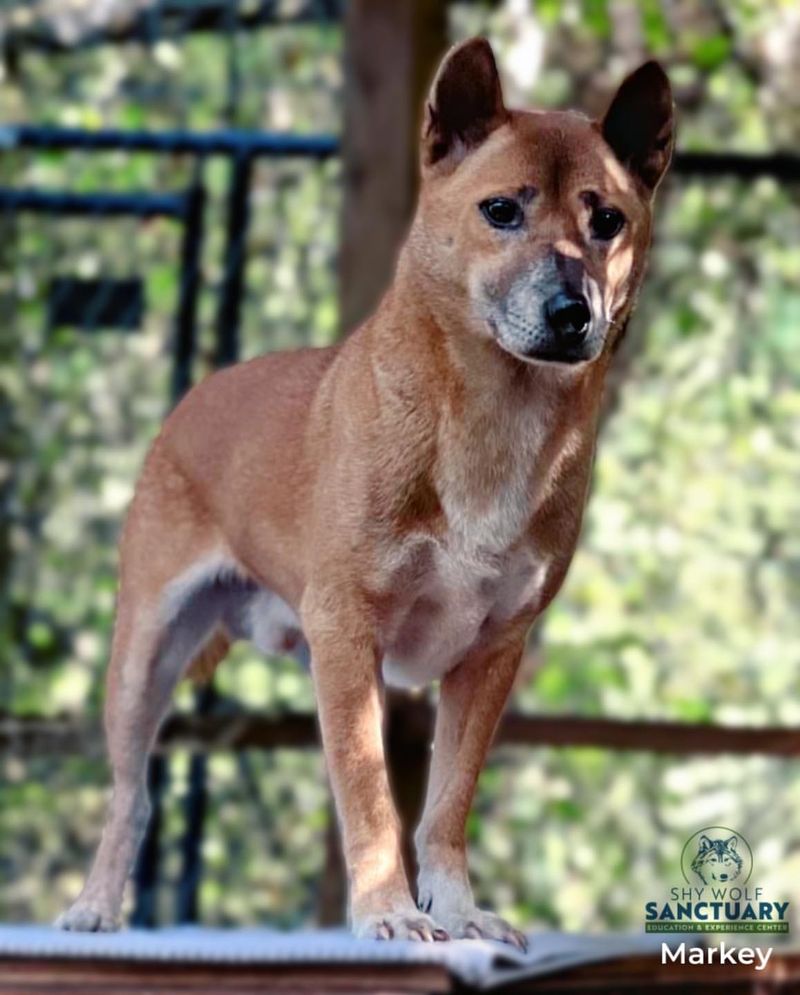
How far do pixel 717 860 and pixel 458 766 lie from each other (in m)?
1.82

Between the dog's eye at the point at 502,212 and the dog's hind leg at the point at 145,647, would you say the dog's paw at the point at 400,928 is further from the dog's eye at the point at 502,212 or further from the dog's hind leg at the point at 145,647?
the dog's eye at the point at 502,212

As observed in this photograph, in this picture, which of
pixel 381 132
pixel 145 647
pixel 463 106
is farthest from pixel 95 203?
pixel 463 106

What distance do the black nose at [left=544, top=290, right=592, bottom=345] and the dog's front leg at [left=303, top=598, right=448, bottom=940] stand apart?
49 cm

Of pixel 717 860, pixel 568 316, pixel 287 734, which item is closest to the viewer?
pixel 568 316

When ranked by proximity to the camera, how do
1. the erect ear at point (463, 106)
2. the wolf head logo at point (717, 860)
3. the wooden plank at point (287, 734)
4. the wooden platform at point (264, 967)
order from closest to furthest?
the wooden platform at point (264, 967) < the erect ear at point (463, 106) < the wolf head logo at point (717, 860) < the wooden plank at point (287, 734)

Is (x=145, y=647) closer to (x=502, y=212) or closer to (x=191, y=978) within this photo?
(x=191, y=978)

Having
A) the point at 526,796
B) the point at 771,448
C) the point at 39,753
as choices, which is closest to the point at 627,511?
the point at 771,448

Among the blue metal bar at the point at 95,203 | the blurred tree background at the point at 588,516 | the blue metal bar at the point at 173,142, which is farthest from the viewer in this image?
the blurred tree background at the point at 588,516

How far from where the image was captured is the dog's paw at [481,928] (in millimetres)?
2771

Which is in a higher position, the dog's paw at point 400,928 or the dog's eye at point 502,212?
the dog's eye at point 502,212

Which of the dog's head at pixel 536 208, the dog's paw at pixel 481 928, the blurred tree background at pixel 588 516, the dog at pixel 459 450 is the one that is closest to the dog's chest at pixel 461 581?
the dog at pixel 459 450

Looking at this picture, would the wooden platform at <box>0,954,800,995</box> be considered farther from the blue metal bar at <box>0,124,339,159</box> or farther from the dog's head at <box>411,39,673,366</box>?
the blue metal bar at <box>0,124,339,159</box>

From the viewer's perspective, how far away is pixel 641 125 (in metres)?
2.79

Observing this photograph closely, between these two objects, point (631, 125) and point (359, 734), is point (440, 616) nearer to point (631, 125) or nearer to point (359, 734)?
point (359, 734)
